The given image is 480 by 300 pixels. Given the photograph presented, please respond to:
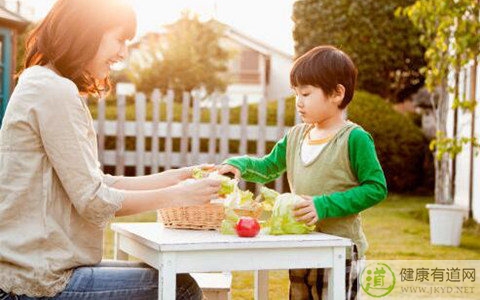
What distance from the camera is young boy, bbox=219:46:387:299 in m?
3.64

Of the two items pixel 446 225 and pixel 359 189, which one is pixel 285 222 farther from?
pixel 446 225

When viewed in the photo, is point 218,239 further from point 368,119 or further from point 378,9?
point 378,9

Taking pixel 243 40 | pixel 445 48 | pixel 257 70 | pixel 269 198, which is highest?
pixel 243 40

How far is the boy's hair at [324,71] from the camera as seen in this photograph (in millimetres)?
3801

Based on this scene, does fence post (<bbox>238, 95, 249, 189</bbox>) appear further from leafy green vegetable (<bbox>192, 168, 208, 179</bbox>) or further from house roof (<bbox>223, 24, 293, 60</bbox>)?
house roof (<bbox>223, 24, 293, 60</bbox>)

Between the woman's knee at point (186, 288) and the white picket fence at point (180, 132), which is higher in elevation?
the white picket fence at point (180, 132)

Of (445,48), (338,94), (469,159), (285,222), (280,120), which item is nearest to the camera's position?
(285,222)

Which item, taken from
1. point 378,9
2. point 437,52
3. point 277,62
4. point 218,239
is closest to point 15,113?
point 218,239

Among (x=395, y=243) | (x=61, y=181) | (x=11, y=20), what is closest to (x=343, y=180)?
(x=61, y=181)

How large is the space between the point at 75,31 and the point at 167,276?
930 mm

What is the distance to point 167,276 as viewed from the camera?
2.97 m

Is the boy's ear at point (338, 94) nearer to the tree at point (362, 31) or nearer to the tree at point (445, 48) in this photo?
the tree at point (445, 48)

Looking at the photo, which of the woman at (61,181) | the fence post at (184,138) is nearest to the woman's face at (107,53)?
the woman at (61,181)

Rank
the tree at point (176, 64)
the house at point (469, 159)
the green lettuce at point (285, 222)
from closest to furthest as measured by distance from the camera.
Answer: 1. the green lettuce at point (285, 222)
2. the house at point (469, 159)
3. the tree at point (176, 64)
